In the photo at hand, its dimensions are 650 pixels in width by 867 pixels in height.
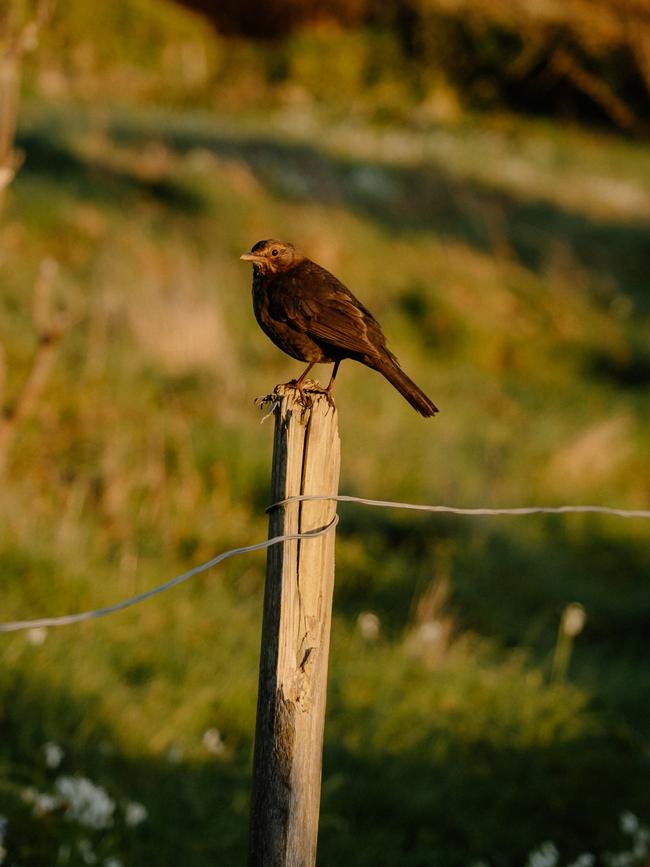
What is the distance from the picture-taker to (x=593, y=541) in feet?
23.2

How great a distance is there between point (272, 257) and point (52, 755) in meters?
1.81

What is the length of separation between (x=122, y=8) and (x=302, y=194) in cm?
1176

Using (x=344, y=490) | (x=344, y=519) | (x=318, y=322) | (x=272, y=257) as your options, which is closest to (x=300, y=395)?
(x=318, y=322)

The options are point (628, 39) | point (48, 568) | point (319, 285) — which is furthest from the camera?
point (628, 39)

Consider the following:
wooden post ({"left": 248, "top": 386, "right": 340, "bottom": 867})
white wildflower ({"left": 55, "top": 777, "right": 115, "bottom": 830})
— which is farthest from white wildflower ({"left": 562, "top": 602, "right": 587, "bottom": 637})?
wooden post ({"left": 248, "top": 386, "right": 340, "bottom": 867})

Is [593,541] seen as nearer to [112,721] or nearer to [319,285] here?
[112,721]

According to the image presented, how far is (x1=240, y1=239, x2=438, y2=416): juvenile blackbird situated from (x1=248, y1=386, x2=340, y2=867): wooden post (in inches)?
20.0

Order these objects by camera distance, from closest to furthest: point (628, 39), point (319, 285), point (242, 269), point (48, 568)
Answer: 1. point (319, 285)
2. point (48, 568)
3. point (628, 39)
4. point (242, 269)

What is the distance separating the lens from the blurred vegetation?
3.79 meters

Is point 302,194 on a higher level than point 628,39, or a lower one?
higher

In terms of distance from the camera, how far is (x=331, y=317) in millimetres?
2641

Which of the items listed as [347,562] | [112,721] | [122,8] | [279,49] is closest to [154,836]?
[112,721]

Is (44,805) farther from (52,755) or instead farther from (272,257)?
(272,257)

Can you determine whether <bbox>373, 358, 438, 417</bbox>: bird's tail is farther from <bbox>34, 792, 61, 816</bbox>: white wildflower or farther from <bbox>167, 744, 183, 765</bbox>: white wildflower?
<bbox>167, 744, 183, 765</bbox>: white wildflower
